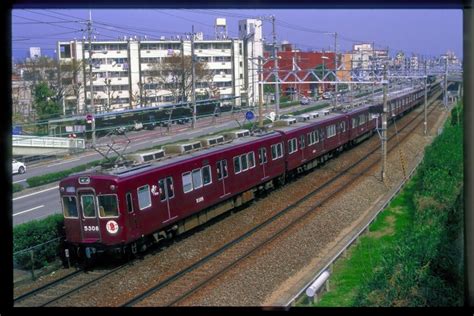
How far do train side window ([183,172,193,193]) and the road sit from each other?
298 cm

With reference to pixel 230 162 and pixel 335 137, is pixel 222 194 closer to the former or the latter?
pixel 230 162

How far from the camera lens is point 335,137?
44.5 feet

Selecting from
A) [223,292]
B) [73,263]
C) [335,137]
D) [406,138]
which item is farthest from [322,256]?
[406,138]

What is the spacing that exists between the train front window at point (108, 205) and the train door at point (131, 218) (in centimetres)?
13

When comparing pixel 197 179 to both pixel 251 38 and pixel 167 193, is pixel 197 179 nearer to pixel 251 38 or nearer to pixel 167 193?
pixel 167 193

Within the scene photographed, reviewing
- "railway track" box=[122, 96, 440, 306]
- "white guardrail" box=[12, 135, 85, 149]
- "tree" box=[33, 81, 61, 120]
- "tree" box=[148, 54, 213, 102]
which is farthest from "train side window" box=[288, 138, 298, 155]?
"tree" box=[33, 81, 61, 120]

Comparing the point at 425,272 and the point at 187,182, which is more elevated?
the point at 187,182

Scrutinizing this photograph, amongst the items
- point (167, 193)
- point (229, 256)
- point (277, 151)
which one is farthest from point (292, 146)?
point (229, 256)

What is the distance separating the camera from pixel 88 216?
611 centimetres

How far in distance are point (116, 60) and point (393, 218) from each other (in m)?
8.02

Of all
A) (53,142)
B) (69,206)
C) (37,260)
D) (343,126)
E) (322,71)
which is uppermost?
(322,71)

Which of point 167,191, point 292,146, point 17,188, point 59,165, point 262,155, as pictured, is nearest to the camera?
point 167,191

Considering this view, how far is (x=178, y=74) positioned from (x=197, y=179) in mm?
6821

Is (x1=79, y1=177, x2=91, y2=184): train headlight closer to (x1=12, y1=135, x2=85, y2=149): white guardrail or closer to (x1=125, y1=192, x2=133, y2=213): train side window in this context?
(x1=125, y1=192, x2=133, y2=213): train side window
